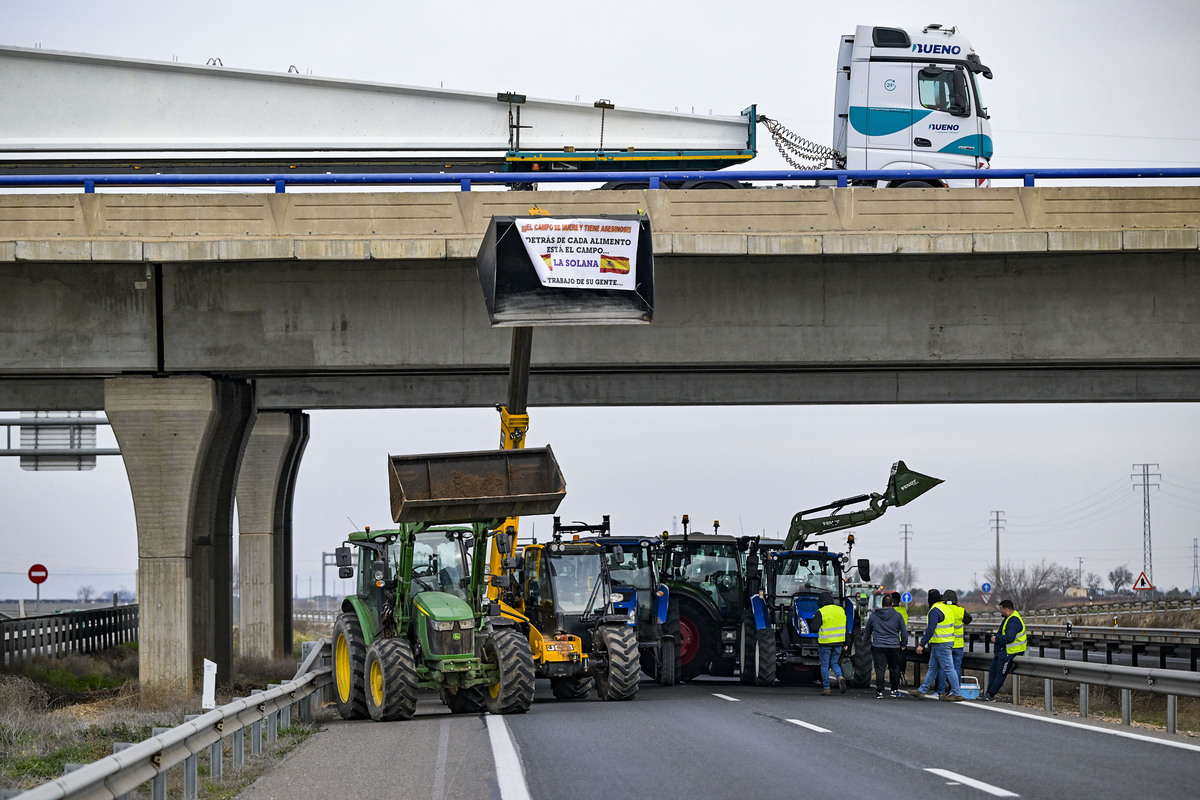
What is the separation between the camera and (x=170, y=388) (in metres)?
21.3

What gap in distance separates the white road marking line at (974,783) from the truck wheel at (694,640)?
14.1 m

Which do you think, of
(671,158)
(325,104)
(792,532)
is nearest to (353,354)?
(325,104)

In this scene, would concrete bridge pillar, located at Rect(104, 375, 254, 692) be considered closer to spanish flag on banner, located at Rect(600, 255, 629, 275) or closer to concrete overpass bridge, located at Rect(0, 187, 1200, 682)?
concrete overpass bridge, located at Rect(0, 187, 1200, 682)

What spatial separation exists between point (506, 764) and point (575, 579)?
831cm

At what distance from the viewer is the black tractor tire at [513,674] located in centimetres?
1656

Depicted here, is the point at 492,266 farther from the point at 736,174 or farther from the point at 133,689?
the point at 133,689

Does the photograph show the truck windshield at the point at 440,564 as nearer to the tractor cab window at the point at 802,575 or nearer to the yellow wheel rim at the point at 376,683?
the yellow wheel rim at the point at 376,683

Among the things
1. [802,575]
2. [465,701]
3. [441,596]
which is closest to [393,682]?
[441,596]

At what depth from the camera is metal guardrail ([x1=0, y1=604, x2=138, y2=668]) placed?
2878 cm

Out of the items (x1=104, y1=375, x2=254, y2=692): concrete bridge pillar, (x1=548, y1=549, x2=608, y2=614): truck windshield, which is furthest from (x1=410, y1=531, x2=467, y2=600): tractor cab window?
(x1=104, y1=375, x2=254, y2=692): concrete bridge pillar

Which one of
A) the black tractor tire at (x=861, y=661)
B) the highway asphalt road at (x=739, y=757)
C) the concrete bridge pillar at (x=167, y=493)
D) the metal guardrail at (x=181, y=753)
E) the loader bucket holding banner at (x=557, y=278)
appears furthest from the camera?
the black tractor tire at (x=861, y=661)

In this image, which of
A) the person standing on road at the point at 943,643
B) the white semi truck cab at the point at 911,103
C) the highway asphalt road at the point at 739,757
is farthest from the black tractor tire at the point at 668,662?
the white semi truck cab at the point at 911,103

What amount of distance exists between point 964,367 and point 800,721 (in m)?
8.63

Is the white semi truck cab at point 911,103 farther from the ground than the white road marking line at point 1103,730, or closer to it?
farther from the ground
